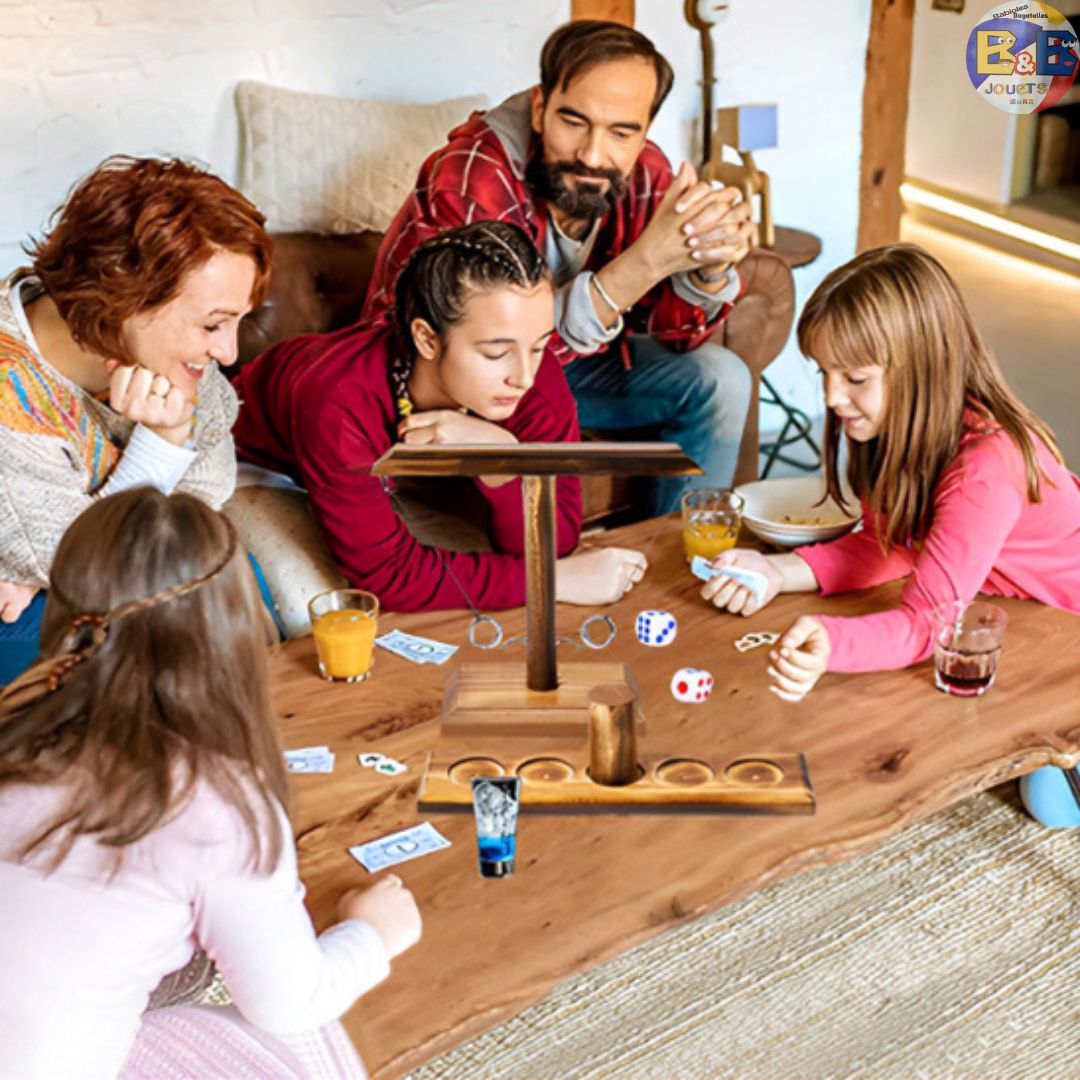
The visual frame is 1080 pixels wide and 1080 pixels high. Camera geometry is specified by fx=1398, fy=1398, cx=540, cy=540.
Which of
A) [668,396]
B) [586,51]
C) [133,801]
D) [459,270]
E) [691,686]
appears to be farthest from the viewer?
[668,396]

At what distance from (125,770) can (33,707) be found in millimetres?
105

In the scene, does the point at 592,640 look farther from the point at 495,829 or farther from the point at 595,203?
the point at 595,203

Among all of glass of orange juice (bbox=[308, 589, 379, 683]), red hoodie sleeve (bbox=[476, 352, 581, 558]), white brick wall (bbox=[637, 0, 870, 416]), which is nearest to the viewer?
glass of orange juice (bbox=[308, 589, 379, 683])

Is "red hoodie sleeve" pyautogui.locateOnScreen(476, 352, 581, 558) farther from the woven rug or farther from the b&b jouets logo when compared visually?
the b&b jouets logo

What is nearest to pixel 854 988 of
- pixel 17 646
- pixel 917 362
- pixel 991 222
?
pixel 917 362

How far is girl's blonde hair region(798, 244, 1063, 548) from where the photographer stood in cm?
208

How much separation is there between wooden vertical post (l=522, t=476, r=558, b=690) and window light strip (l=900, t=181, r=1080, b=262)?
14.8 feet

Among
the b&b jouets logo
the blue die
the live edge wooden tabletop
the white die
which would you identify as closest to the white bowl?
the live edge wooden tabletop

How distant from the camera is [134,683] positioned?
1.23 meters

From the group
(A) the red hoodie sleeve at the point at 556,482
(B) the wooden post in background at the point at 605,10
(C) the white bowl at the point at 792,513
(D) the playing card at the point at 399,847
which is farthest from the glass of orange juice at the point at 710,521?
(B) the wooden post in background at the point at 605,10

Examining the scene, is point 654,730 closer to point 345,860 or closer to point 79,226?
point 345,860

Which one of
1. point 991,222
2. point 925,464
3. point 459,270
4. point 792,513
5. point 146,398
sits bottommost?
point 991,222

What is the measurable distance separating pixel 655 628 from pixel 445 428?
0.51 m

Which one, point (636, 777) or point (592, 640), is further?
point (592, 640)
